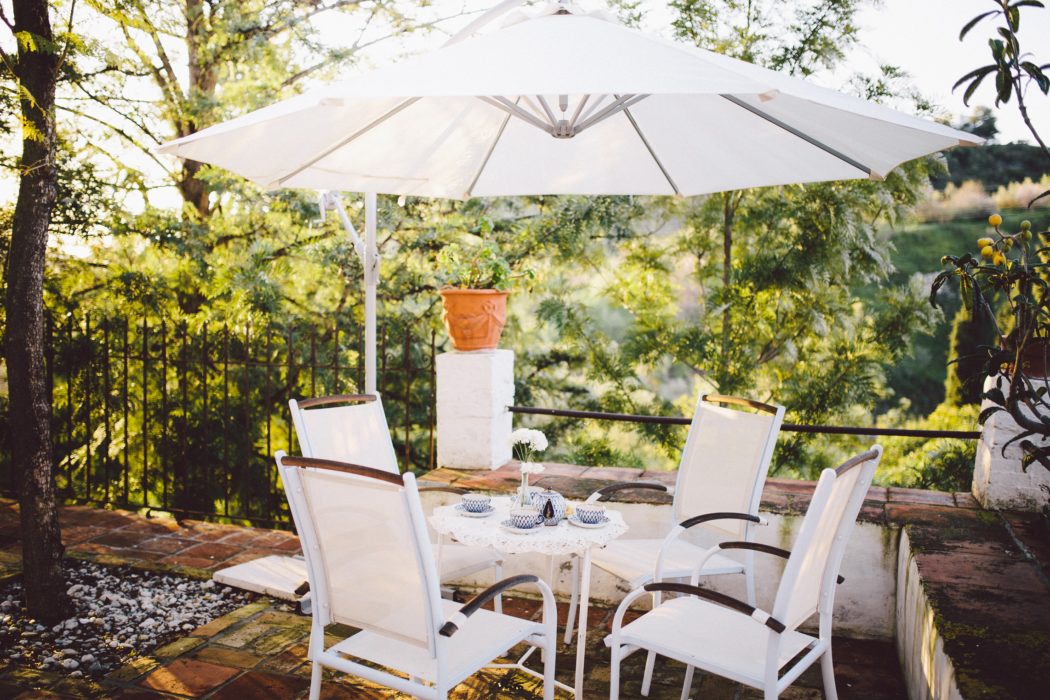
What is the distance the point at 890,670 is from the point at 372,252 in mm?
2890

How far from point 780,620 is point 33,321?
3037 millimetres

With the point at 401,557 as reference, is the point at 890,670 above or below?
below

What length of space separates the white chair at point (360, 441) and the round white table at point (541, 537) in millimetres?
272

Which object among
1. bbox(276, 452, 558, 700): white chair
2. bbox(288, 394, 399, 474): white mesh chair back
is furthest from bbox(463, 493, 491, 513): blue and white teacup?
bbox(276, 452, 558, 700): white chair

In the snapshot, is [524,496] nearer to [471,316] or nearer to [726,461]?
[726,461]

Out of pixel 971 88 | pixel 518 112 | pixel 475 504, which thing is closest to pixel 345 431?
pixel 475 504

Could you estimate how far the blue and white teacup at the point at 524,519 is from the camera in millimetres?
2662

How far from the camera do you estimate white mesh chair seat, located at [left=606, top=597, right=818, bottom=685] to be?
2186 mm

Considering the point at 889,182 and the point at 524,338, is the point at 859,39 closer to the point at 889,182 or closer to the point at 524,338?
the point at 889,182

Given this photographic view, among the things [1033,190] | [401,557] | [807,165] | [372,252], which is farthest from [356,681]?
[1033,190]

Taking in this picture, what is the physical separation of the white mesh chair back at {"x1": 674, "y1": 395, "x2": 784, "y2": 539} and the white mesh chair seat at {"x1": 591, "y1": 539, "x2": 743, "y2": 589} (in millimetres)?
179

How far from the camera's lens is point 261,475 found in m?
7.18

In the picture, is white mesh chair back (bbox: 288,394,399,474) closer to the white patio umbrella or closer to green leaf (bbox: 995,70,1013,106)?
the white patio umbrella

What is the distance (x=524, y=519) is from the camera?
267 cm
